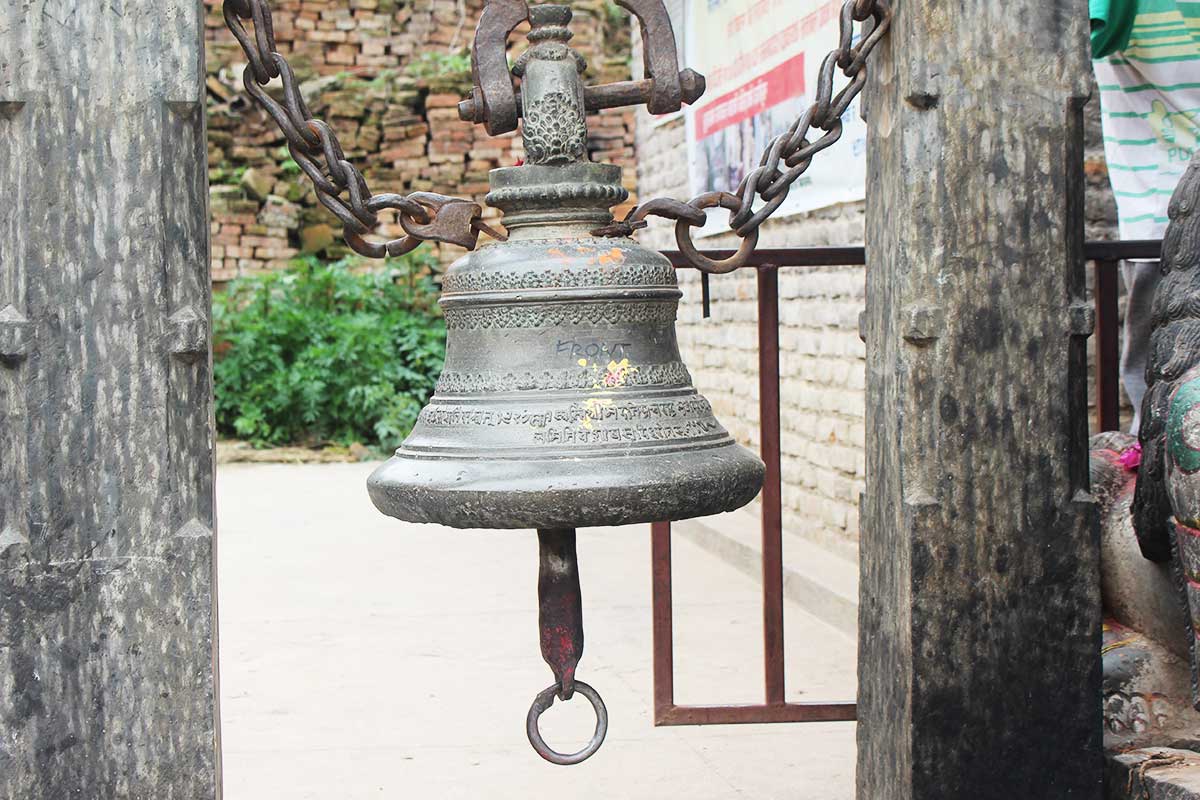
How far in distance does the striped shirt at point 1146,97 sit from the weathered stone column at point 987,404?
171 centimetres

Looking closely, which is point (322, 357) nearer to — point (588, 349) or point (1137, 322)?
point (1137, 322)

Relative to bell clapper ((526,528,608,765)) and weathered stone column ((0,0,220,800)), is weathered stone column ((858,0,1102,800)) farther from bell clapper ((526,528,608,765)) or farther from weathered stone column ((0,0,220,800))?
weathered stone column ((0,0,220,800))

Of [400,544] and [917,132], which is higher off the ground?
[917,132]

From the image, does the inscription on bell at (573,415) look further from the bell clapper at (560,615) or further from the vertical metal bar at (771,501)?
the vertical metal bar at (771,501)

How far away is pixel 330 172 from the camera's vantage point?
7.62 ft

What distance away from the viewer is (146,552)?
224 centimetres

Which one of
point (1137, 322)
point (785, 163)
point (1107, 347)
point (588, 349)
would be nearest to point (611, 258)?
point (588, 349)

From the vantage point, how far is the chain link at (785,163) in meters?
2.33

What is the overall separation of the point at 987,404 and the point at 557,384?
80 cm

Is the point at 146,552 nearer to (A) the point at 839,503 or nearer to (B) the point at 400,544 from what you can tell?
(A) the point at 839,503

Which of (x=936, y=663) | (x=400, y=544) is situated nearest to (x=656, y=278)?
(x=936, y=663)

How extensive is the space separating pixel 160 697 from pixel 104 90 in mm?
933

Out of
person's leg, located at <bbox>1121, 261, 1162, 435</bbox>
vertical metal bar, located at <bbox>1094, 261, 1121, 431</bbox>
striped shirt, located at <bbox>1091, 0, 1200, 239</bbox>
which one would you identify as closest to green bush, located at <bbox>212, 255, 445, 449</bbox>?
person's leg, located at <bbox>1121, 261, 1162, 435</bbox>

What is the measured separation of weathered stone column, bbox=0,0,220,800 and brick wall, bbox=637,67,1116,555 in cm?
345
